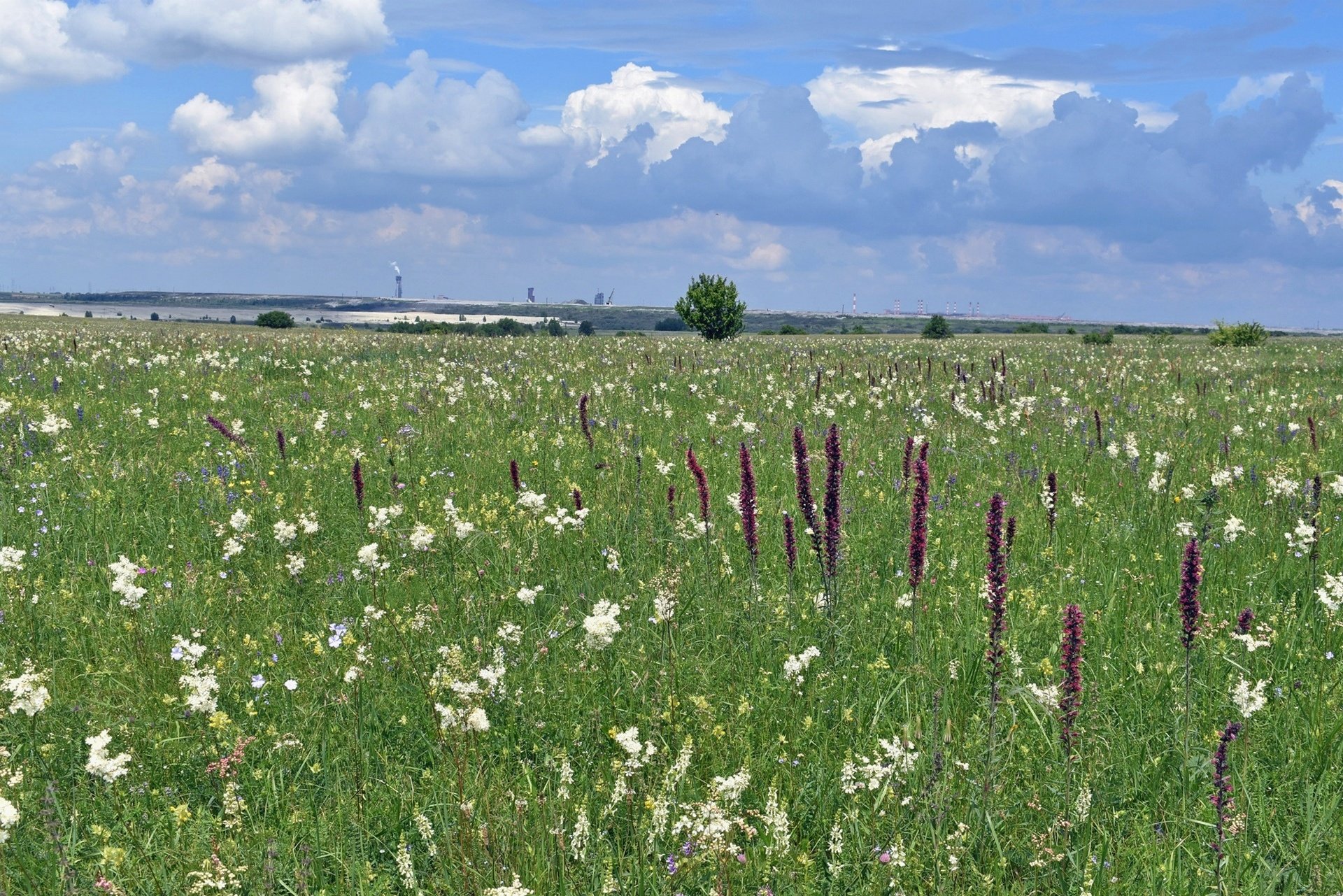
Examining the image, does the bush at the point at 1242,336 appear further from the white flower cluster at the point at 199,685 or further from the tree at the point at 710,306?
the white flower cluster at the point at 199,685

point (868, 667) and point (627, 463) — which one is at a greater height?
point (627, 463)

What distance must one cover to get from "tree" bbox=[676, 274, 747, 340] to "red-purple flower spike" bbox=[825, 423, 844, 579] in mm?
35374

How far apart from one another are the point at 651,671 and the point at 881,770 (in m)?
1.52

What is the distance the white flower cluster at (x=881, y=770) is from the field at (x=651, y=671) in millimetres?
34

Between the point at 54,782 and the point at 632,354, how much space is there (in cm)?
1754

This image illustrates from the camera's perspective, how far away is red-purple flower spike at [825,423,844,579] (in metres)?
4.26

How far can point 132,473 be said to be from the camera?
8.10 m

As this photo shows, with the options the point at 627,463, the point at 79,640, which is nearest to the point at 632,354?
the point at 627,463

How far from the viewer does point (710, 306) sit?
130 ft

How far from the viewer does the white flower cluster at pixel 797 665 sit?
396cm

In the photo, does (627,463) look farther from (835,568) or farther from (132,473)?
(132,473)

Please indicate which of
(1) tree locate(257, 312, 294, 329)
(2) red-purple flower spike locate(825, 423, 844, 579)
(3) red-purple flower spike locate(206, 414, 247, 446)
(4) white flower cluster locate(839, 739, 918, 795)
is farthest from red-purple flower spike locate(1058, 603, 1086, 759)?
(1) tree locate(257, 312, 294, 329)

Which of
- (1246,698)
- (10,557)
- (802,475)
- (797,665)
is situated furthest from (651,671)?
(10,557)

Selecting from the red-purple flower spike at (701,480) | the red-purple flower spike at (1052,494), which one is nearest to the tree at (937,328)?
the red-purple flower spike at (1052,494)
